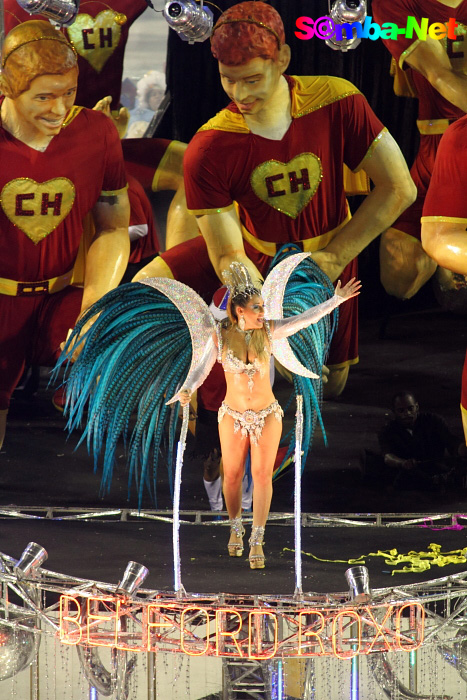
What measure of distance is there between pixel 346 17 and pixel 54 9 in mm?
1668

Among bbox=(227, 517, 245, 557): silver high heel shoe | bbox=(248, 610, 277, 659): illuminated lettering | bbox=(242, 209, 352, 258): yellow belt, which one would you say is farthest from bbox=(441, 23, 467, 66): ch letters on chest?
bbox=(248, 610, 277, 659): illuminated lettering

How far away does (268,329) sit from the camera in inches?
226

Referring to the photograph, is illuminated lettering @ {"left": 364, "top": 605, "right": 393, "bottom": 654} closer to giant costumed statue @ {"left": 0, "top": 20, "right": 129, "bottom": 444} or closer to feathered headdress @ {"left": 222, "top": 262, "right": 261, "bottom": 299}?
feathered headdress @ {"left": 222, "top": 262, "right": 261, "bottom": 299}

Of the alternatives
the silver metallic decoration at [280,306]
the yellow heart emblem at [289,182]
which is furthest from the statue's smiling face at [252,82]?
the silver metallic decoration at [280,306]

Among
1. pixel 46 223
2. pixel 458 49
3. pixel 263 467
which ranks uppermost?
pixel 458 49

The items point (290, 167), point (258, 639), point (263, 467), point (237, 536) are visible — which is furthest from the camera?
point (290, 167)

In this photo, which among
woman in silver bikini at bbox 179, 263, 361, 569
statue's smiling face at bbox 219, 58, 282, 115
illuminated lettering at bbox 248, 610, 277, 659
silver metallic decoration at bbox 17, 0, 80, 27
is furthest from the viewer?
statue's smiling face at bbox 219, 58, 282, 115

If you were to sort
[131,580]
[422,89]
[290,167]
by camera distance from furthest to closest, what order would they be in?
[422,89] < [290,167] < [131,580]

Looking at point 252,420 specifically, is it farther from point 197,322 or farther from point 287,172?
point 287,172

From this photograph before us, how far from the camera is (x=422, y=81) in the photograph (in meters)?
7.03

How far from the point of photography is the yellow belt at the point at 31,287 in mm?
7133

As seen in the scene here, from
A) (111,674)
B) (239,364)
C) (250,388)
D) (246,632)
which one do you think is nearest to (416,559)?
(246,632)

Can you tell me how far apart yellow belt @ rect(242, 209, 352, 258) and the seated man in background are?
43.1 inches

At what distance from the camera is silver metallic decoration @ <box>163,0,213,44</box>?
652cm
